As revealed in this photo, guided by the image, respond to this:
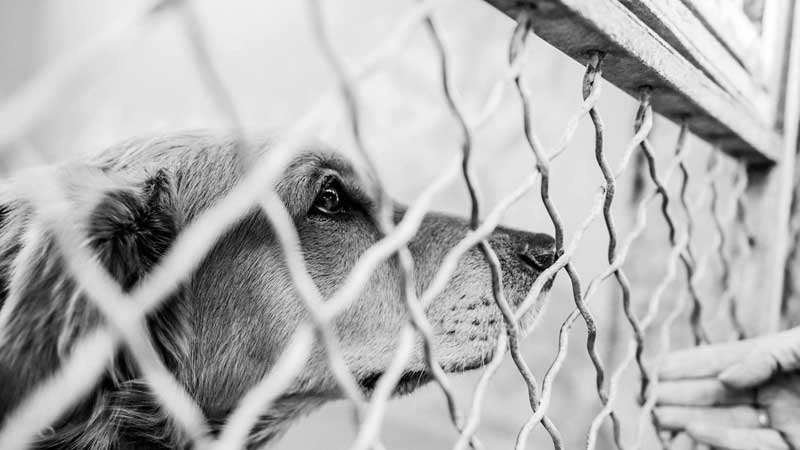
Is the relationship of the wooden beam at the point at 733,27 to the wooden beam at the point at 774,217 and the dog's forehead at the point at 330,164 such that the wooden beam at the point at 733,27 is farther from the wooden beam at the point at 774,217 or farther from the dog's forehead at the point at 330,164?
the dog's forehead at the point at 330,164

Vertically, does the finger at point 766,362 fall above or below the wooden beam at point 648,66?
below

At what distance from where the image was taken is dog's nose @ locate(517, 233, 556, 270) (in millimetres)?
1116

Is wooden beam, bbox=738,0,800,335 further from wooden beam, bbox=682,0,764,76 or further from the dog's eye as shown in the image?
the dog's eye

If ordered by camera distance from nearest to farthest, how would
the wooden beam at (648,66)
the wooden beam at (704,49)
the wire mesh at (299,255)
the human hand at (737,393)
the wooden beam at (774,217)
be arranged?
the wire mesh at (299,255) < the wooden beam at (648,66) < the wooden beam at (704,49) < the human hand at (737,393) < the wooden beam at (774,217)

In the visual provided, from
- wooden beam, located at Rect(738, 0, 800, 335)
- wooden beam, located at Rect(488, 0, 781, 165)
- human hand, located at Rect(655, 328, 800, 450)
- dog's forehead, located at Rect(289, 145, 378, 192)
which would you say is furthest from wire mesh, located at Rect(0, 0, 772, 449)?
wooden beam, located at Rect(738, 0, 800, 335)

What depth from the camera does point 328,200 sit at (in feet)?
3.78

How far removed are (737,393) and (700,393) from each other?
0.19 feet

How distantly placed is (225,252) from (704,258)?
0.88 m

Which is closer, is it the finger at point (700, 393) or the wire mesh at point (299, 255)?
the wire mesh at point (299, 255)

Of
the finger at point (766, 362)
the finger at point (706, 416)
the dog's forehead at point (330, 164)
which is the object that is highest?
the dog's forehead at point (330, 164)

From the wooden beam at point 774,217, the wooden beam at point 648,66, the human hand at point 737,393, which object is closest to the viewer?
the wooden beam at point 648,66

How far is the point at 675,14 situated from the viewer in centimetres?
79

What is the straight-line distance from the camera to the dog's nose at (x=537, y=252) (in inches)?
43.9

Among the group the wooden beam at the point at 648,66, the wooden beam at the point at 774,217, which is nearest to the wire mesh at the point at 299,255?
the wooden beam at the point at 648,66
